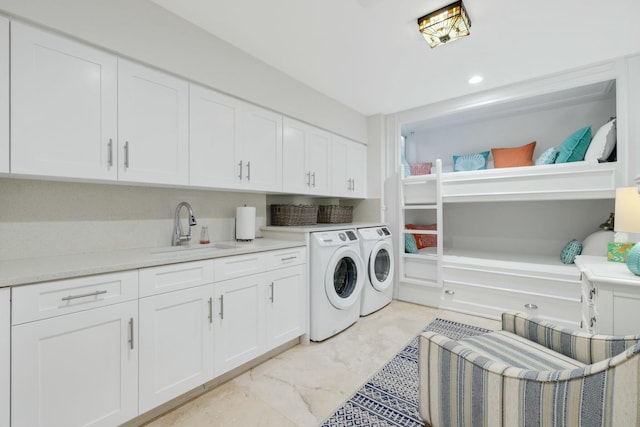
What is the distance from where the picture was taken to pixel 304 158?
115 inches

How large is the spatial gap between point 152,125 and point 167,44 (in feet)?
1.79

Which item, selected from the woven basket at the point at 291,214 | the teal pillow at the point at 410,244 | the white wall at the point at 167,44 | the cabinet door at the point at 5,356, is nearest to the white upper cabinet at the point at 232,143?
the white wall at the point at 167,44

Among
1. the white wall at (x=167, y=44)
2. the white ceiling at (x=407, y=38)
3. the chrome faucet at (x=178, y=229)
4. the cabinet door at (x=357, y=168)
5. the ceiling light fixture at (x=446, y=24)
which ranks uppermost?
the white ceiling at (x=407, y=38)

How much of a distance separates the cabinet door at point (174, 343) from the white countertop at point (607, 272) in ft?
7.30

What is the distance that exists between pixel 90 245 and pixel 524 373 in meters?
2.37

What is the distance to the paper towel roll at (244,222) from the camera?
97.3 inches

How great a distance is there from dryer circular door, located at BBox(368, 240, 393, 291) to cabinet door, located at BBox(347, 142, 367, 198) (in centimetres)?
77

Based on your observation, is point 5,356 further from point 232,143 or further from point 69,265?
point 232,143

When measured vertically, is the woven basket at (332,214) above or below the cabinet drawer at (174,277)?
above

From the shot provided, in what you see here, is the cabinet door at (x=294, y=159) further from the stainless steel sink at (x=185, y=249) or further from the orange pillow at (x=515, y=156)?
the orange pillow at (x=515, y=156)

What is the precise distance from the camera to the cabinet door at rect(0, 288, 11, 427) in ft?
3.62

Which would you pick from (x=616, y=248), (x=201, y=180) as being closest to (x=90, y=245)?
(x=201, y=180)

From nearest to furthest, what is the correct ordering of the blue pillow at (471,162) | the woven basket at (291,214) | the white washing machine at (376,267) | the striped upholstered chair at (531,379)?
the striped upholstered chair at (531,379) → the woven basket at (291,214) → the white washing machine at (376,267) → the blue pillow at (471,162)

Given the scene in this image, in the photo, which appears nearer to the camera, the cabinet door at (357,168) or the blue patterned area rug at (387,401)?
the blue patterned area rug at (387,401)
